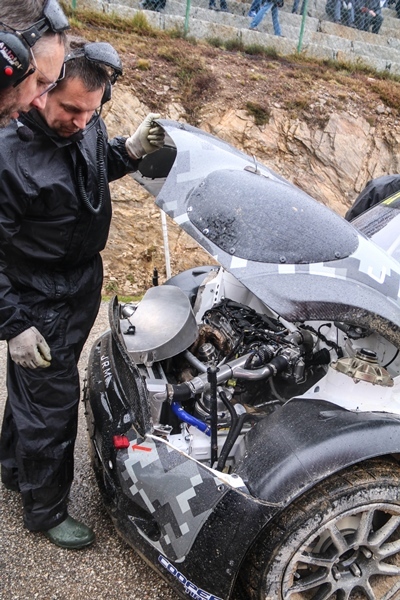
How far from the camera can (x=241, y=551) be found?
206 cm

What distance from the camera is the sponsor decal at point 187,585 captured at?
217 cm

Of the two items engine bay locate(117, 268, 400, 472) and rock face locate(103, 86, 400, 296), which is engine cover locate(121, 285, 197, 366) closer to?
engine bay locate(117, 268, 400, 472)

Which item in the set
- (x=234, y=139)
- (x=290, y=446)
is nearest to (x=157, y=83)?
(x=234, y=139)

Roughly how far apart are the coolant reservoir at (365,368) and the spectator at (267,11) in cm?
1208

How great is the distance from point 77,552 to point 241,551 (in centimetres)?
108

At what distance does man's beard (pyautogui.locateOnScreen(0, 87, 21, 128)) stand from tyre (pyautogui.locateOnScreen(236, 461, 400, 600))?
1.68 metres

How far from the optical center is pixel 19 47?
5.25 feet

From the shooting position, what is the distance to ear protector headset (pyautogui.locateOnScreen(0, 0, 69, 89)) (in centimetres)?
158

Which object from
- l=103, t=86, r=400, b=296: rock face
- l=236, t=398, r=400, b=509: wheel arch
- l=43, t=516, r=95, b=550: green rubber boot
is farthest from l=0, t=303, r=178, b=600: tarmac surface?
l=103, t=86, r=400, b=296: rock face

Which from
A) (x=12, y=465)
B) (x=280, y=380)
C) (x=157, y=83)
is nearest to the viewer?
(x=280, y=380)

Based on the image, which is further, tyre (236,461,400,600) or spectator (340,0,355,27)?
spectator (340,0,355,27)

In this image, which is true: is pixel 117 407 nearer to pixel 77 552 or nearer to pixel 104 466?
pixel 104 466

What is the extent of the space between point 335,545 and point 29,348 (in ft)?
4.80

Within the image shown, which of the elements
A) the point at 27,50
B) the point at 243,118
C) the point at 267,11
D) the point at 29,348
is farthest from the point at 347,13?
the point at 27,50
